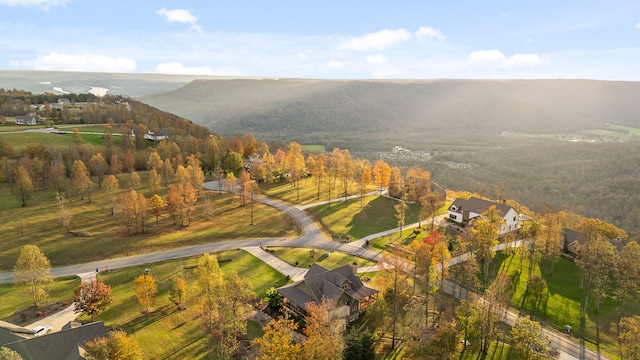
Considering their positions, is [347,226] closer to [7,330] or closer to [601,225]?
[601,225]

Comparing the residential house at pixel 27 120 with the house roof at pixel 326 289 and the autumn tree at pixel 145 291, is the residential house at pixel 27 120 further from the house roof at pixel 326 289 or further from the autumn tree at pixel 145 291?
the house roof at pixel 326 289

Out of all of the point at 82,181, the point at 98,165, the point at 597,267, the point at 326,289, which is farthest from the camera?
the point at 98,165

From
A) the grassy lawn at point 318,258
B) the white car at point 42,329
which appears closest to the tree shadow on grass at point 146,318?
the white car at point 42,329

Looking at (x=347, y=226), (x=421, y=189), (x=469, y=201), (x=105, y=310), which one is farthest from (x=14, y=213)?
(x=469, y=201)

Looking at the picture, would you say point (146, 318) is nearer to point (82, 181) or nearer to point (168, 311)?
point (168, 311)

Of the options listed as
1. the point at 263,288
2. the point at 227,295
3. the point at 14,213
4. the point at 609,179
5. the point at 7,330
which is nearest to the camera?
the point at 7,330

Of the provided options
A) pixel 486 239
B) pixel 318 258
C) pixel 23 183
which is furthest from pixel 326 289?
pixel 23 183
